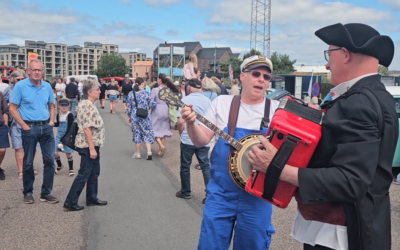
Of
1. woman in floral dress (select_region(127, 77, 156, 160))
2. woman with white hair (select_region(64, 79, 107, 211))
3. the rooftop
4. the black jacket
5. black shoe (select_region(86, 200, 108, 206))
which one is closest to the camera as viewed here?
the black jacket

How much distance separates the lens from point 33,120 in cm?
580

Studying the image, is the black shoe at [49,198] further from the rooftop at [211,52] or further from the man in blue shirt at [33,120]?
the rooftop at [211,52]

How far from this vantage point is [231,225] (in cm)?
315

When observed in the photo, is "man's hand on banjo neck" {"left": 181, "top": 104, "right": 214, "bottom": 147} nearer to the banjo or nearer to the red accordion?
the banjo

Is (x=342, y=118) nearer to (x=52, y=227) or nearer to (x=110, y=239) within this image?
(x=110, y=239)

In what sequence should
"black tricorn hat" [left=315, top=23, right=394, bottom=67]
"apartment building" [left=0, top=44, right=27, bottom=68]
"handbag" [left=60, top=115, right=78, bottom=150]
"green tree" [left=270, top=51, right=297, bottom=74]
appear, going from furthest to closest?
"apartment building" [left=0, top=44, right=27, bottom=68] → "green tree" [left=270, top=51, right=297, bottom=74] → "handbag" [left=60, top=115, right=78, bottom=150] → "black tricorn hat" [left=315, top=23, right=394, bottom=67]

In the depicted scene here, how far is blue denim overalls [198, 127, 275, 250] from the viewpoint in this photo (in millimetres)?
3070

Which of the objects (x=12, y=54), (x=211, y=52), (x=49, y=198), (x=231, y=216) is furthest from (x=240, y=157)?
(x=12, y=54)

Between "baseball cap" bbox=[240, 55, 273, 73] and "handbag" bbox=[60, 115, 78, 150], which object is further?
"handbag" bbox=[60, 115, 78, 150]

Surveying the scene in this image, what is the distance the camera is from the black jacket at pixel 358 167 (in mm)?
1794

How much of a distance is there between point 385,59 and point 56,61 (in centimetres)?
19501

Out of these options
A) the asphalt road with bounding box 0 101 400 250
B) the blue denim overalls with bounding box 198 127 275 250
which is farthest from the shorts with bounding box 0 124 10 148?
the blue denim overalls with bounding box 198 127 275 250

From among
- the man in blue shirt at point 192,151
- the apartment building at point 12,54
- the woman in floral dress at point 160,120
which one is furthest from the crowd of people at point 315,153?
the apartment building at point 12,54

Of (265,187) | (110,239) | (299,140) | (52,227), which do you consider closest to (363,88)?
(299,140)
